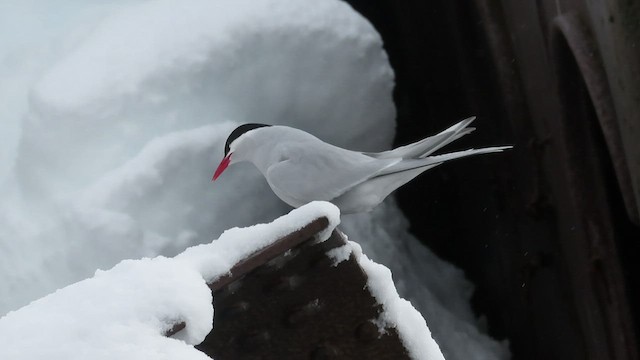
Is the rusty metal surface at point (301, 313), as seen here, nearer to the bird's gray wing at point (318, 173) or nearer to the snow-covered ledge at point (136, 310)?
the snow-covered ledge at point (136, 310)

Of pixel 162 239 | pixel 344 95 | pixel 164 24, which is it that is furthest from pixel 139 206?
pixel 344 95

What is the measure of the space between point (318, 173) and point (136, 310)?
1.40 m

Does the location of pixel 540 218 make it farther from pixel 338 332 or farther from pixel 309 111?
pixel 338 332

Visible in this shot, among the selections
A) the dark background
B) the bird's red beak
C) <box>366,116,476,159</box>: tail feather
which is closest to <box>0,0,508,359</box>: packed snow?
the bird's red beak

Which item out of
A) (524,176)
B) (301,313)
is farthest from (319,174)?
(301,313)

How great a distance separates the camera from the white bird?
2080 mm

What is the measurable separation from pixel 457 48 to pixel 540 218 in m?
0.56

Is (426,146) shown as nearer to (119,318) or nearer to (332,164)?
(332,164)

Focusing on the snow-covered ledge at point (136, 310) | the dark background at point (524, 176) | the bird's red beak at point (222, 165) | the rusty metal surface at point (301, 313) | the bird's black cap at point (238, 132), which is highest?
the snow-covered ledge at point (136, 310)

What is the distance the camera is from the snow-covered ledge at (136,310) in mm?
610

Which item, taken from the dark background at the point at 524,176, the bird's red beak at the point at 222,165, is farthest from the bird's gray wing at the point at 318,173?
the dark background at the point at 524,176

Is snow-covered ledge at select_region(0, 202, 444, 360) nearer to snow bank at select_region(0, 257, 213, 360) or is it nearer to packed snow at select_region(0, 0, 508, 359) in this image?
snow bank at select_region(0, 257, 213, 360)

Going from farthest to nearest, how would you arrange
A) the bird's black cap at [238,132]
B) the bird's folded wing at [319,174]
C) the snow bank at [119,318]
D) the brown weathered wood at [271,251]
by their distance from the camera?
the bird's black cap at [238,132]
the bird's folded wing at [319,174]
the brown weathered wood at [271,251]
the snow bank at [119,318]

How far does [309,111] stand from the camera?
2.52 m
